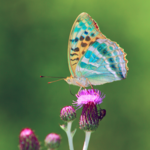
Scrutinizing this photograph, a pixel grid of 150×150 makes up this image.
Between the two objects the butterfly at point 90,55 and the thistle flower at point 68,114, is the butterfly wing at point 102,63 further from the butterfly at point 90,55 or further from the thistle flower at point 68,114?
the thistle flower at point 68,114

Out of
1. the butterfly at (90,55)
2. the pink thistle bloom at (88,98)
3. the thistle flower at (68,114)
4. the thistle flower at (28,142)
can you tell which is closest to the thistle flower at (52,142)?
the thistle flower at (28,142)

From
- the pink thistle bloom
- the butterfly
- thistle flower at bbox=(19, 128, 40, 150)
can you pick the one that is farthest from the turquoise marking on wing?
thistle flower at bbox=(19, 128, 40, 150)

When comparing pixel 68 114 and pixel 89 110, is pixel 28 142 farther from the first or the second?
pixel 89 110

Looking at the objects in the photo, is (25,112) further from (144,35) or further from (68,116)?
(144,35)

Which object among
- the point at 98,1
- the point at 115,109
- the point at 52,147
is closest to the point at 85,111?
the point at 52,147

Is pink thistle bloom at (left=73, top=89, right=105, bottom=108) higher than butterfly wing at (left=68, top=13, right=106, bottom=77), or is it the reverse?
butterfly wing at (left=68, top=13, right=106, bottom=77)

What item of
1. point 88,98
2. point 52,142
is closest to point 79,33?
point 88,98

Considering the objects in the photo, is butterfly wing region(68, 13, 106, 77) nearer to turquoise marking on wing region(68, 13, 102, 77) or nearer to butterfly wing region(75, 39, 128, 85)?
turquoise marking on wing region(68, 13, 102, 77)
